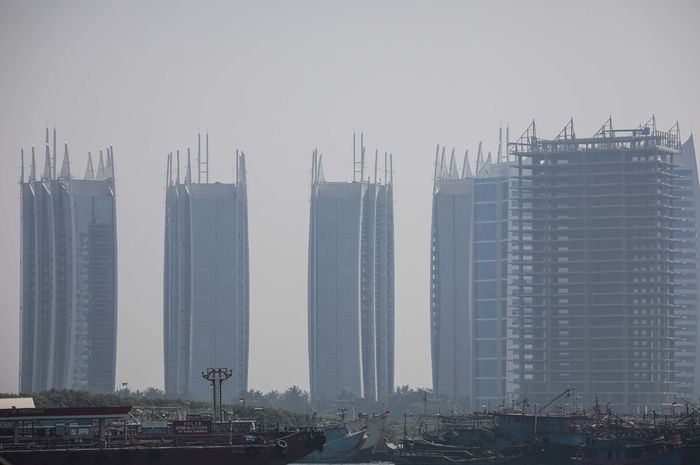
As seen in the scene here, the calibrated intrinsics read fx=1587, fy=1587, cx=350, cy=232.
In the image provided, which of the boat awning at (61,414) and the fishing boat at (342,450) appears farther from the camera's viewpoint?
the fishing boat at (342,450)

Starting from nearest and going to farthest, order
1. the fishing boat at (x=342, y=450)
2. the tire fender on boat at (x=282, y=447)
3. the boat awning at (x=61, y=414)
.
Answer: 1. the boat awning at (x=61, y=414)
2. the tire fender on boat at (x=282, y=447)
3. the fishing boat at (x=342, y=450)

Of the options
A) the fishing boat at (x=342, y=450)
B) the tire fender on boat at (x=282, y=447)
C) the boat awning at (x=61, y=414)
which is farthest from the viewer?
the fishing boat at (x=342, y=450)

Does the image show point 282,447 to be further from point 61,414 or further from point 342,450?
point 342,450

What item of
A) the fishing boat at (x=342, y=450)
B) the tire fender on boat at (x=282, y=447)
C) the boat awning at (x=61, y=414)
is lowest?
the fishing boat at (x=342, y=450)

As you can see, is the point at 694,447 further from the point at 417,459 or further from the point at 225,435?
the point at 225,435

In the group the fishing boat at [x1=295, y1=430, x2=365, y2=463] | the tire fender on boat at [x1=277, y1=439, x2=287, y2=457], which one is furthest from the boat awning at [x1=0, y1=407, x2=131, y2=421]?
the fishing boat at [x1=295, y1=430, x2=365, y2=463]

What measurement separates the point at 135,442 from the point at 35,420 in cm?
566

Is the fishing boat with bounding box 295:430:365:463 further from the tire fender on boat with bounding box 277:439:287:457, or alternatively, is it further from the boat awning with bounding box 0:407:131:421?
the boat awning with bounding box 0:407:131:421

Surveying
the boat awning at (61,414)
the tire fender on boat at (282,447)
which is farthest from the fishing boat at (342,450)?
the boat awning at (61,414)

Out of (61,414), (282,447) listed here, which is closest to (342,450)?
(282,447)

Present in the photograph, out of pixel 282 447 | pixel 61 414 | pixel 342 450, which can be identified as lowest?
pixel 342 450

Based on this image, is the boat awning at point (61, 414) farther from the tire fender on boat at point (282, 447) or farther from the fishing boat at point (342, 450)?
the fishing boat at point (342, 450)

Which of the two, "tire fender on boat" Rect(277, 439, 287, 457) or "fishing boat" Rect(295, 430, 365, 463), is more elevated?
"tire fender on boat" Rect(277, 439, 287, 457)

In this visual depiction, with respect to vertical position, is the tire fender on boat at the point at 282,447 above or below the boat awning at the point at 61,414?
below
